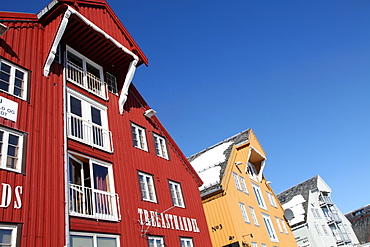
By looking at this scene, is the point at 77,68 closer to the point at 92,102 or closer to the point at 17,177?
the point at 92,102

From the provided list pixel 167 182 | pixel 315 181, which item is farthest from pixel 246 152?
pixel 315 181

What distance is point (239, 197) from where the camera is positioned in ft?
86.2

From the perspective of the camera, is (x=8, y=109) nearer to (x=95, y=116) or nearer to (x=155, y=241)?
(x=95, y=116)

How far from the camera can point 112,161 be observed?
49.0 ft

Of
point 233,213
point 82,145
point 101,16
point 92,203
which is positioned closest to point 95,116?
point 82,145

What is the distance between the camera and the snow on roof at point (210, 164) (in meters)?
25.7

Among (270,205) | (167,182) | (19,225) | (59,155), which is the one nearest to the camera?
(19,225)

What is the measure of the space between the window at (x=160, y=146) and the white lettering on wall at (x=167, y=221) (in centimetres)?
393

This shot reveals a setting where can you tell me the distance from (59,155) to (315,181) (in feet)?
165

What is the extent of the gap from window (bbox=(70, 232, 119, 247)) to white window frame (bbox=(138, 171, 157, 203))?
3197 mm

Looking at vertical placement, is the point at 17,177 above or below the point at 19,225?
above

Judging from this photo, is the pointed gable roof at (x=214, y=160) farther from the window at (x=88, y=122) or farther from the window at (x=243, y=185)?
the window at (x=88, y=122)

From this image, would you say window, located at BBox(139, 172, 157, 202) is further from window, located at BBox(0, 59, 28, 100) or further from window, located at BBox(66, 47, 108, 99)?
window, located at BBox(0, 59, 28, 100)

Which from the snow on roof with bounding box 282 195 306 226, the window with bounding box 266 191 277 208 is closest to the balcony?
the snow on roof with bounding box 282 195 306 226
